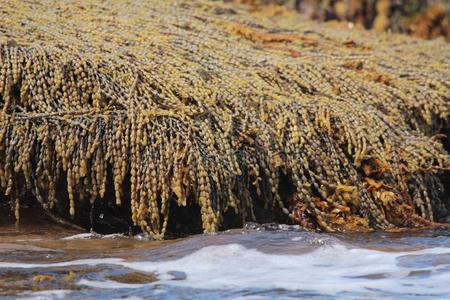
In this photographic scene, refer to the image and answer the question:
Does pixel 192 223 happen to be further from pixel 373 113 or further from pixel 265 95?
pixel 373 113

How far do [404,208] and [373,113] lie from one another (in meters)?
0.56

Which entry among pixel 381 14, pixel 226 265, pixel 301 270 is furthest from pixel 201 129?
pixel 381 14

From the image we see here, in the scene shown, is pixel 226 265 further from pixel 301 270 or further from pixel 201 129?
pixel 201 129

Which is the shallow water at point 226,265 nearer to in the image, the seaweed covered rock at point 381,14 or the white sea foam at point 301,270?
the white sea foam at point 301,270

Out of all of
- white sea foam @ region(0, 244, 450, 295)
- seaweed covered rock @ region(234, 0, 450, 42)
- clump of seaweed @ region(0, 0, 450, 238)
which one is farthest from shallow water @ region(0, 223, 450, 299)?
seaweed covered rock @ region(234, 0, 450, 42)

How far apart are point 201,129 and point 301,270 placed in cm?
101

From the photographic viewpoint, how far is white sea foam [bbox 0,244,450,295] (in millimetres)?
3363

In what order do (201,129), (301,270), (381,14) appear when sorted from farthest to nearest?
(381,14), (201,129), (301,270)

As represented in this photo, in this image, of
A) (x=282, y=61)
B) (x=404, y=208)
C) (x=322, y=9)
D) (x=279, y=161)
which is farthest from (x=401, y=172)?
(x=322, y=9)

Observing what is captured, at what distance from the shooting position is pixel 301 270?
3590 mm

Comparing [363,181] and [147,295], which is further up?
[363,181]

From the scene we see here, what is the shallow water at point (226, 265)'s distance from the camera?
10.8 feet

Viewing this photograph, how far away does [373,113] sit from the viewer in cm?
489

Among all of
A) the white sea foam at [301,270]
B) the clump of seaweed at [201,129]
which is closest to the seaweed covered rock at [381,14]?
the clump of seaweed at [201,129]
